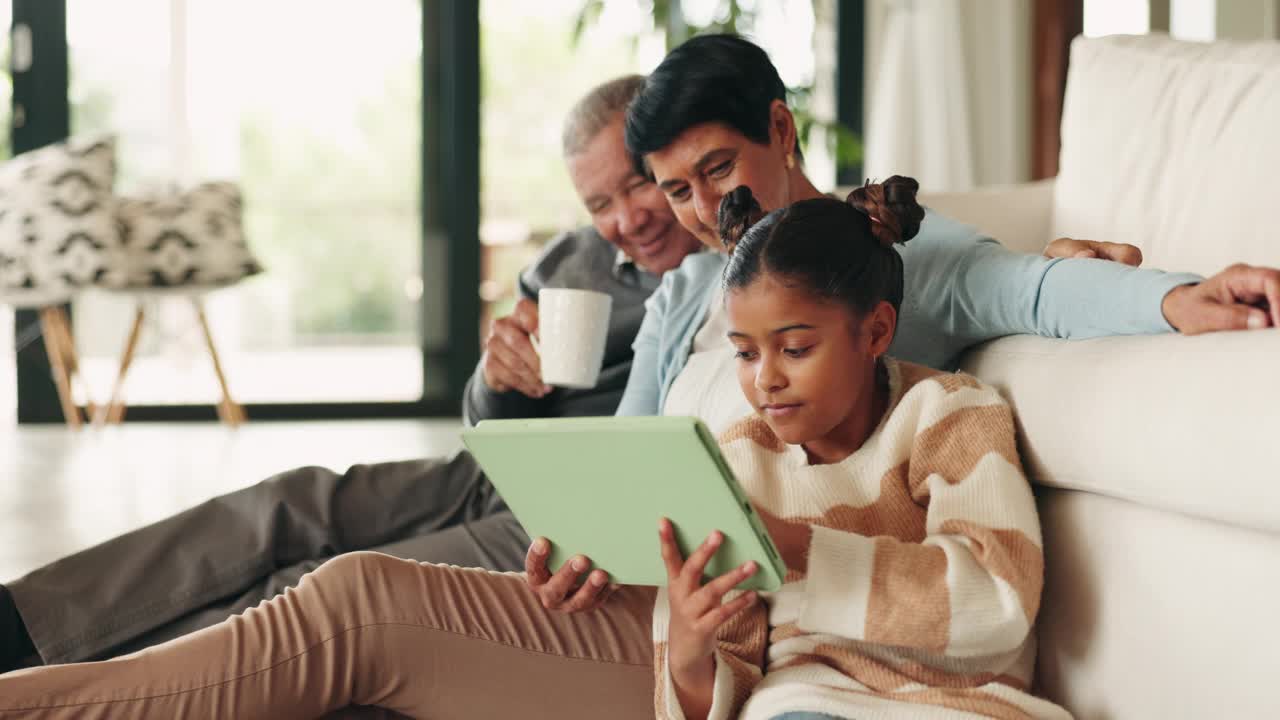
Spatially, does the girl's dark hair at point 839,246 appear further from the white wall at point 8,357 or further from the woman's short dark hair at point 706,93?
the white wall at point 8,357

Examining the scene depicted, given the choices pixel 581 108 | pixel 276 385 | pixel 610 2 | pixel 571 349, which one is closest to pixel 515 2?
pixel 610 2

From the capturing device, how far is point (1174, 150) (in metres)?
1.76

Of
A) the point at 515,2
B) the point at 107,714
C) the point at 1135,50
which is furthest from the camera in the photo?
the point at 515,2

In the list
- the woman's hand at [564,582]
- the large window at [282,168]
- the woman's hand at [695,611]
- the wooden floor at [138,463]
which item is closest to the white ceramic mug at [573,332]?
the woman's hand at [564,582]

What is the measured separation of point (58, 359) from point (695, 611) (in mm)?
4129

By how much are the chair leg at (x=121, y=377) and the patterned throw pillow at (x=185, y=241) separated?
0.17 metres

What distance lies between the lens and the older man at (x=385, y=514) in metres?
1.48

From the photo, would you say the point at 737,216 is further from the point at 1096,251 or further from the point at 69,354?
the point at 69,354

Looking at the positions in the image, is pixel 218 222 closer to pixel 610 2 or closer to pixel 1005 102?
pixel 610 2

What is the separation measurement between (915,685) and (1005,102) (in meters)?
4.55

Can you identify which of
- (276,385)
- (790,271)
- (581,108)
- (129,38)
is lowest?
(276,385)

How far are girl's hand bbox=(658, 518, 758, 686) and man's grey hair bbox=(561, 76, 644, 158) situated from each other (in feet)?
3.30

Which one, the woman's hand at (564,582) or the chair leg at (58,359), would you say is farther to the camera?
the chair leg at (58,359)

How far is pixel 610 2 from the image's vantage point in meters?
5.25
